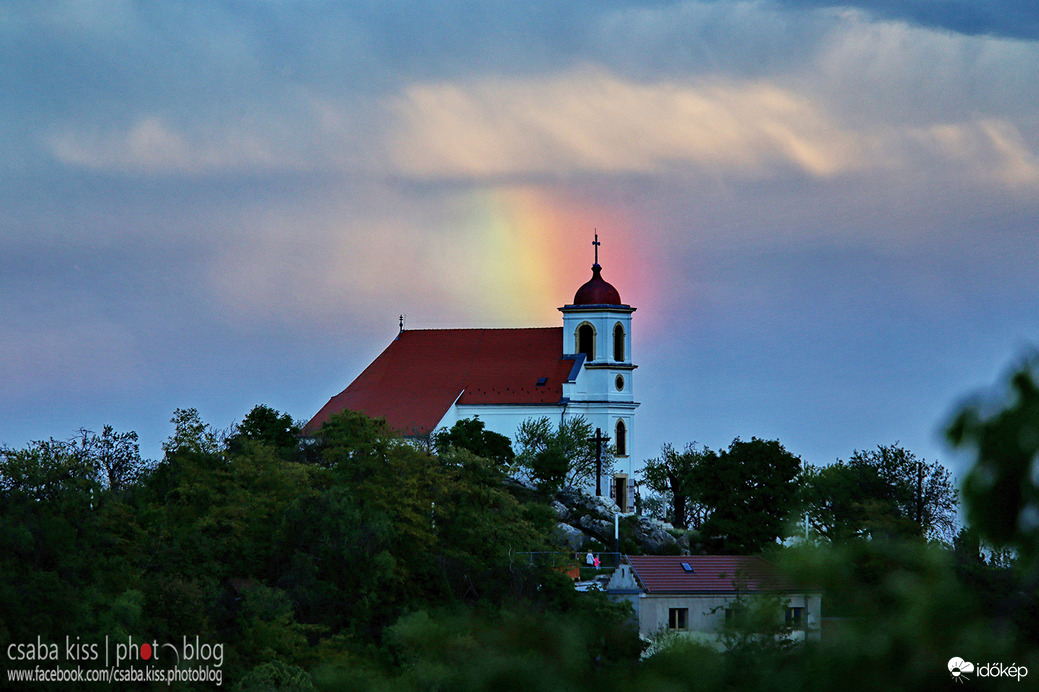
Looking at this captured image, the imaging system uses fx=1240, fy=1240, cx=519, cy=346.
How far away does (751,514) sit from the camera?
53.8m

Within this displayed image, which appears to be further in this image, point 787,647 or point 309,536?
point 309,536

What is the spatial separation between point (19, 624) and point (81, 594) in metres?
2.52

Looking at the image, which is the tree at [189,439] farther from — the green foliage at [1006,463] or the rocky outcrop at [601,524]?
the green foliage at [1006,463]

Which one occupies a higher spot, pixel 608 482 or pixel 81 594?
pixel 608 482

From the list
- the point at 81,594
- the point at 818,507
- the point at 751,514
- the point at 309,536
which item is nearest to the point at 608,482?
the point at 751,514

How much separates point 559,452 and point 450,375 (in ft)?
31.4

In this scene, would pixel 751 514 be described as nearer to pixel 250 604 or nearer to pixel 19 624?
pixel 250 604

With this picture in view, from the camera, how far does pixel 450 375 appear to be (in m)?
66.1

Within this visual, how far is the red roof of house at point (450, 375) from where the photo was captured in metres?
63.7

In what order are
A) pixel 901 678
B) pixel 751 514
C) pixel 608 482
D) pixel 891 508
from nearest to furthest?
pixel 901 678
pixel 891 508
pixel 751 514
pixel 608 482

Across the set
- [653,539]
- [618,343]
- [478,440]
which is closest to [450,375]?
[478,440]

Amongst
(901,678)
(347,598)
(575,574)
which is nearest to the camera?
(901,678)

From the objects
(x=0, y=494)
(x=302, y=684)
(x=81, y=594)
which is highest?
(x=0, y=494)

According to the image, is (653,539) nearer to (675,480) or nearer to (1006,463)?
(675,480)
